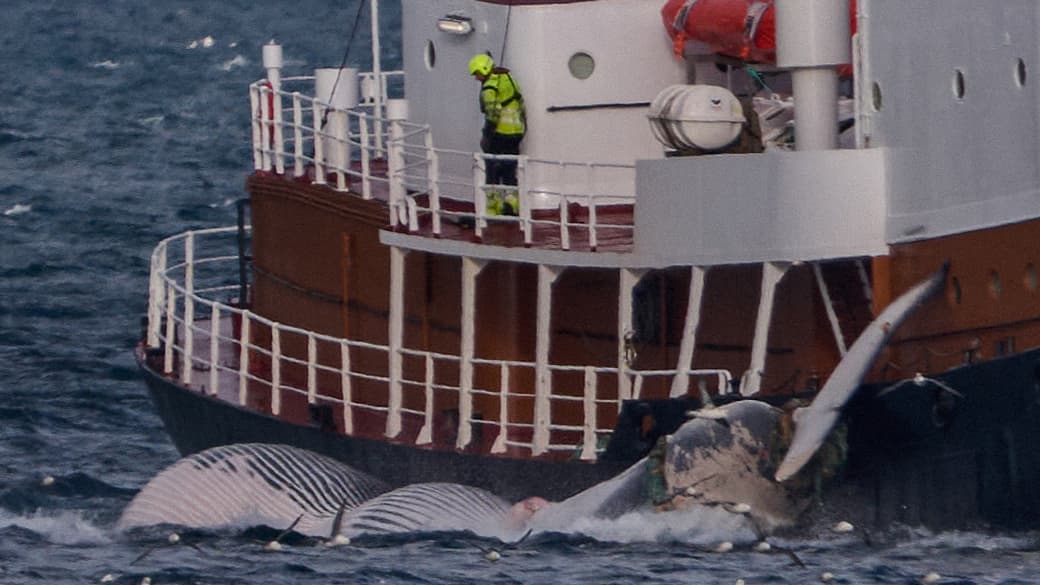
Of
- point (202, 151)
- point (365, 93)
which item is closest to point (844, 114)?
point (365, 93)

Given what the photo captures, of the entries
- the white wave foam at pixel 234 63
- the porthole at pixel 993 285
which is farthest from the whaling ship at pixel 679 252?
the white wave foam at pixel 234 63

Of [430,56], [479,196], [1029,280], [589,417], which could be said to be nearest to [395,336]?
[479,196]

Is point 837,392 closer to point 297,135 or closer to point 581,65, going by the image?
point 581,65

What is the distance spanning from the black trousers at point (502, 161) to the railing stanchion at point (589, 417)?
8.07ft

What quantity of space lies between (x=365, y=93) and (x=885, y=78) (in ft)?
30.7

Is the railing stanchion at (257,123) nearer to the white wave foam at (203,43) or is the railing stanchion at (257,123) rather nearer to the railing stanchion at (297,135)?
the railing stanchion at (297,135)

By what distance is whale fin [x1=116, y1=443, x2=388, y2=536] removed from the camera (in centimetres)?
2281

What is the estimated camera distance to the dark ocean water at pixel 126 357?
20.5 meters

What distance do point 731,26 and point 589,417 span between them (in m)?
3.58

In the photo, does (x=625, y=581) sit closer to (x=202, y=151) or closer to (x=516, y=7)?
(x=516, y=7)

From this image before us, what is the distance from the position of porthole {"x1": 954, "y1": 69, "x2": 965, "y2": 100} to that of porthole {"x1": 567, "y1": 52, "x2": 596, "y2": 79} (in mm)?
3854

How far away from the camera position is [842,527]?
20.5m

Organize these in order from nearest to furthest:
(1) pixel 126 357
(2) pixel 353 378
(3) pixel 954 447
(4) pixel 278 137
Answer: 1. (3) pixel 954 447
2. (2) pixel 353 378
3. (4) pixel 278 137
4. (1) pixel 126 357

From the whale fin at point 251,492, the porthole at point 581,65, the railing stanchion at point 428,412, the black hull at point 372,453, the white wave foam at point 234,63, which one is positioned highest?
the porthole at point 581,65
